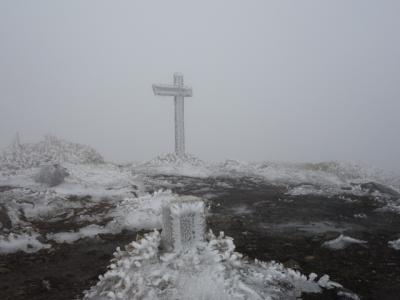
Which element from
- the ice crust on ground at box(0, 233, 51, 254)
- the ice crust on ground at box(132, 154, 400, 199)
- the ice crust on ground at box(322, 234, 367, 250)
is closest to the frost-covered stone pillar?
the ice crust on ground at box(322, 234, 367, 250)

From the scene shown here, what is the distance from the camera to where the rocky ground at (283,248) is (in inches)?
248

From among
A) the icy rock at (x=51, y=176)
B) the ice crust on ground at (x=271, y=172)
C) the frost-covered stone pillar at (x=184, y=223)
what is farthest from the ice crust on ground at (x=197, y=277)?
the ice crust on ground at (x=271, y=172)

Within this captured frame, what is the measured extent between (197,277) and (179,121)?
18.5 metres

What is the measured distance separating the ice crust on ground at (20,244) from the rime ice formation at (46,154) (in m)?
12.1

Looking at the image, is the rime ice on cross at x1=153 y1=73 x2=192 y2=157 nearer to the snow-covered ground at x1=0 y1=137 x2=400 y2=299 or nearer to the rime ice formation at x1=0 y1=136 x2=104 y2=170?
the snow-covered ground at x1=0 y1=137 x2=400 y2=299

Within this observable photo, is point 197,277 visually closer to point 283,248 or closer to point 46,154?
point 283,248

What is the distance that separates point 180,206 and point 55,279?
9.20 feet

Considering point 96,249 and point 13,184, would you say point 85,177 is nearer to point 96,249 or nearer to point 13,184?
point 13,184

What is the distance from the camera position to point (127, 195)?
13.9 metres

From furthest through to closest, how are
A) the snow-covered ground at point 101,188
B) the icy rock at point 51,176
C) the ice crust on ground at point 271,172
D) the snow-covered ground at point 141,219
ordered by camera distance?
the ice crust on ground at point 271,172 → the icy rock at point 51,176 → the snow-covered ground at point 101,188 → the snow-covered ground at point 141,219

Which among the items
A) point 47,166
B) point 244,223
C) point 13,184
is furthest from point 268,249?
point 13,184

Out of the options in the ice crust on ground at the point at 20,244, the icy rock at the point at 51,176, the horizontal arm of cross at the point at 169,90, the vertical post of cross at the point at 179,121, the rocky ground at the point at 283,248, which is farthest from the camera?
the vertical post of cross at the point at 179,121

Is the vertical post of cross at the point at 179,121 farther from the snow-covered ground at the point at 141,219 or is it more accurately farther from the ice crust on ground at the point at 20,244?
the ice crust on ground at the point at 20,244

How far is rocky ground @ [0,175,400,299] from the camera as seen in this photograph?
6.30 meters
